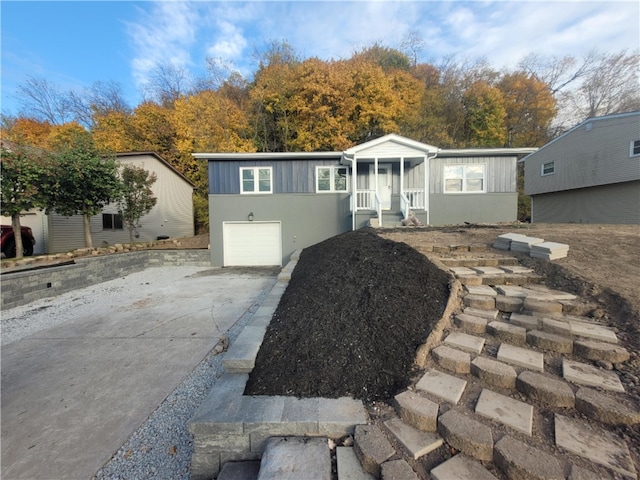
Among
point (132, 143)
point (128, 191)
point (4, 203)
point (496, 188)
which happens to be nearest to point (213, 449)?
point (4, 203)

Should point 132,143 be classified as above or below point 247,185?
above

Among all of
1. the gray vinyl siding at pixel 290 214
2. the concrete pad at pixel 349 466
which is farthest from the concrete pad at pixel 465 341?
the gray vinyl siding at pixel 290 214

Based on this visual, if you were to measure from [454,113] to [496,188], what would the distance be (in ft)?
32.8

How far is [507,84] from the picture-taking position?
1828 cm

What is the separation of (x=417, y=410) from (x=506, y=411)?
49cm

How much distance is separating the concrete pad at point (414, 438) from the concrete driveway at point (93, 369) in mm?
1996

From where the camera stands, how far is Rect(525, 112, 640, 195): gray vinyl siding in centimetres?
1127

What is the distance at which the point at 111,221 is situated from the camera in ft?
41.6

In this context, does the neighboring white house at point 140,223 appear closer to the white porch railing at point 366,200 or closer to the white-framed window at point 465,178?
the white porch railing at point 366,200

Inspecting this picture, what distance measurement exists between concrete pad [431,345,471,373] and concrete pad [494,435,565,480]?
53 centimetres

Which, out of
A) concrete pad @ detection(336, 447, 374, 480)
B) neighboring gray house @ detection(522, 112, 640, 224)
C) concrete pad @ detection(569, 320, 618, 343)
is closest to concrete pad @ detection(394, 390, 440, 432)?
concrete pad @ detection(336, 447, 374, 480)

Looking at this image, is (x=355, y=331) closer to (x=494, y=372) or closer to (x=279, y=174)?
(x=494, y=372)

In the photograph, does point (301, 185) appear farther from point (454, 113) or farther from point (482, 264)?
point (454, 113)

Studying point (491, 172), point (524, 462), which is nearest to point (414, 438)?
point (524, 462)
